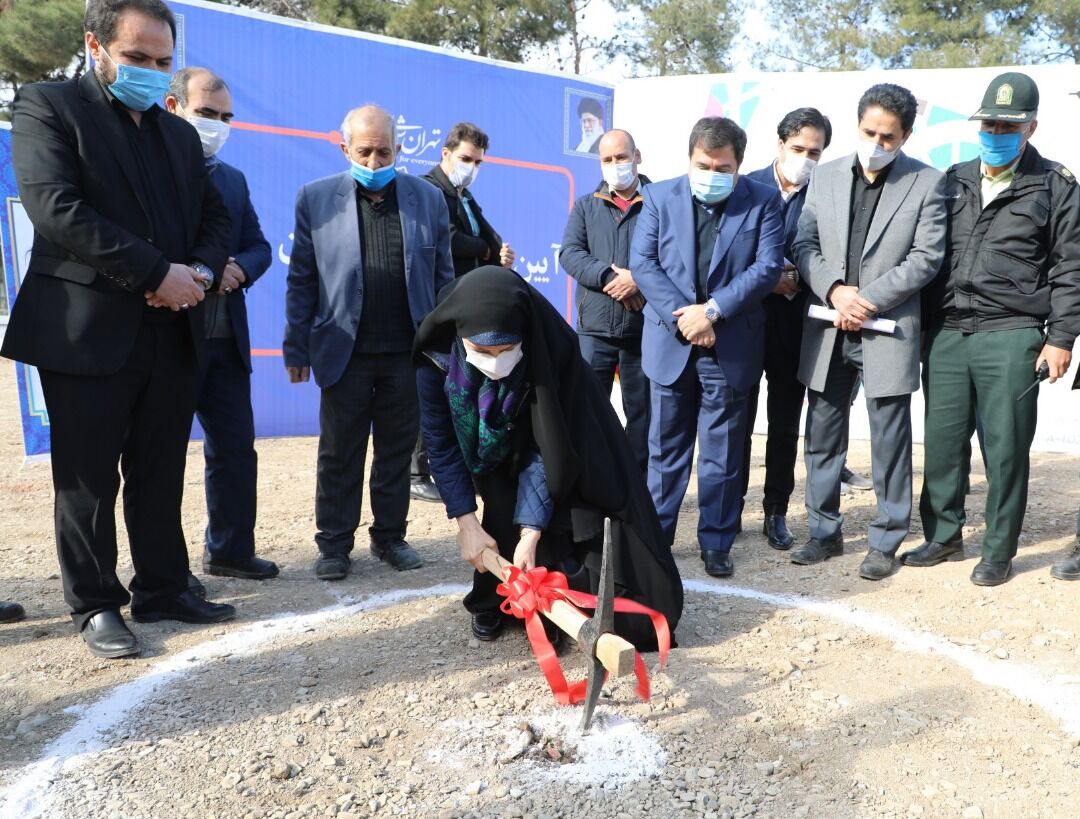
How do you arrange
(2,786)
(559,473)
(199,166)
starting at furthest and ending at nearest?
(199,166) < (559,473) < (2,786)

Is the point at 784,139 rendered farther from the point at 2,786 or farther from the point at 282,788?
the point at 2,786

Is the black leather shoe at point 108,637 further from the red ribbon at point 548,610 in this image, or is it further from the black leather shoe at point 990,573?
the black leather shoe at point 990,573

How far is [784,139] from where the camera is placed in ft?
16.0

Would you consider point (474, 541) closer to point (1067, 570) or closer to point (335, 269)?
point (335, 269)

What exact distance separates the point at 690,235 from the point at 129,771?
9.96 ft

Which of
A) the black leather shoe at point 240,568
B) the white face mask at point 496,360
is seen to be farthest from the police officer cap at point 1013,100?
the black leather shoe at point 240,568

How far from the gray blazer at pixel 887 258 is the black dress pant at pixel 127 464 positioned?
9.12 feet

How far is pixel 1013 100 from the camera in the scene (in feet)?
12.9

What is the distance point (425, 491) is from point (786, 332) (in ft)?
7.90

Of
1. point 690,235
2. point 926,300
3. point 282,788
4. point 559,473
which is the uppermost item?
point 690,235

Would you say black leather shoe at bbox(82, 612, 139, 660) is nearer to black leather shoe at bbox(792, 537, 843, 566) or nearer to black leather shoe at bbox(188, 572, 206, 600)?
black leather shoe at bbox(188, 572, 206, 600)

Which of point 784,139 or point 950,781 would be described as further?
point 784,139

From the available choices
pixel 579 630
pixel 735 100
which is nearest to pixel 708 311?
pixel 579 630

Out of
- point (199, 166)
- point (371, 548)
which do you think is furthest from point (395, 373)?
point (199, 166)
